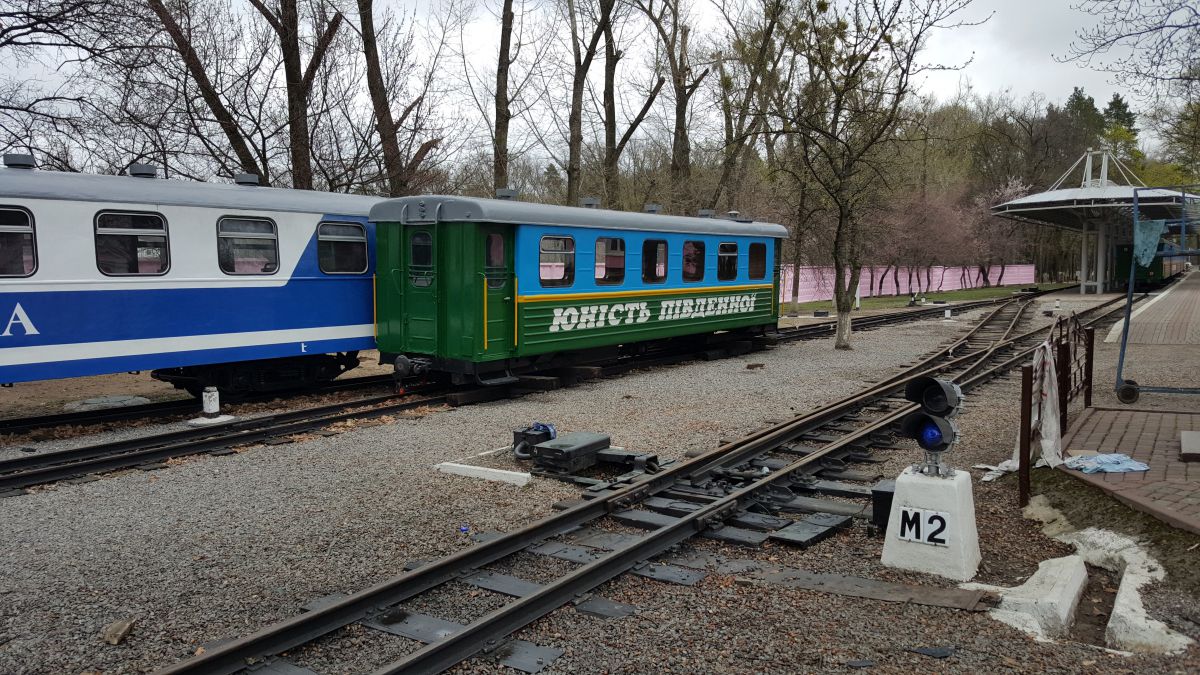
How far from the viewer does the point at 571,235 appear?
518 inches

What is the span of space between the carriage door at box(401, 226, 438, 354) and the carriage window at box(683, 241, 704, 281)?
18.7ft

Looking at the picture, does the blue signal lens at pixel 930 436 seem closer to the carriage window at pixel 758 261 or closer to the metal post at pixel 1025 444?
the metal post at pixel 1025 444

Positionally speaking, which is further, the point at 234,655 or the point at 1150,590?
the point at 1150,590

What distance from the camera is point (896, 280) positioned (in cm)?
4575

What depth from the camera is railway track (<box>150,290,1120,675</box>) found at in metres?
4.21

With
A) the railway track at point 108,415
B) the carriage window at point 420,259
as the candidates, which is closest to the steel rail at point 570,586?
the carriage window at point 420,259

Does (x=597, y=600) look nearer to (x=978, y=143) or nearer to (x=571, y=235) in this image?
(x=571, y=235)

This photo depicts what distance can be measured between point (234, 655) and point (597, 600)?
6.53 feet

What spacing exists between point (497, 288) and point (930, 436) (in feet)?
25.2

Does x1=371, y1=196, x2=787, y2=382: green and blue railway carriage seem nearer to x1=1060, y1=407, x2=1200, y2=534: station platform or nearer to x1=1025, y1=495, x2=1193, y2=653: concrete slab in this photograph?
x1=1060, y1=407, x2=1200, y2=534: station platform

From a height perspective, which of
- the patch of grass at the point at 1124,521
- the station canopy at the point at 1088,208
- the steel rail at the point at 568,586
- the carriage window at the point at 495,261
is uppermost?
the station canopy at the point at 1088,208

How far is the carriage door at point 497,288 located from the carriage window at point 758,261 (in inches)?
307

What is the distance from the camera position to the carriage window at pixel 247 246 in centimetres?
1102

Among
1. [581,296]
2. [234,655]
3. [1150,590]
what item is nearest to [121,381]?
[581,296]
